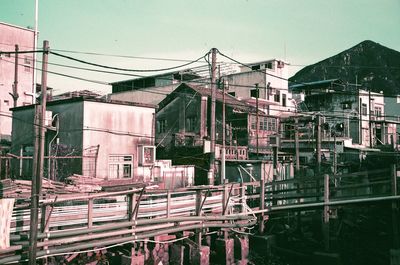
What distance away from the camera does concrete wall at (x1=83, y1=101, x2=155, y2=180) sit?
2783 cm

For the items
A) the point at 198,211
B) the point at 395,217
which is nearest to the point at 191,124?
the point at 395,217

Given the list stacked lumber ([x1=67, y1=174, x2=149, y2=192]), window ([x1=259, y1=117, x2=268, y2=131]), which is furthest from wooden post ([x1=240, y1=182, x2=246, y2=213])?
window ([x1=259, y1=117, x2=268, y2=131])

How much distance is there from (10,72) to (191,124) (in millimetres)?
23446

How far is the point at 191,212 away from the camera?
53.9ft

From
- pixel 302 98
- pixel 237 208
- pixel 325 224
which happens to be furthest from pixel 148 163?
pixel 302 98

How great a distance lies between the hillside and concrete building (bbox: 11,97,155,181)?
100214mm

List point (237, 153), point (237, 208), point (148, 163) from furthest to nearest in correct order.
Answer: point (237, 153)
point (148, 163)
point (237, 208)

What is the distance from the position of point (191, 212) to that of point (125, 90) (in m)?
49.3

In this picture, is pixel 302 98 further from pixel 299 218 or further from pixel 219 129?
pixel 299 218

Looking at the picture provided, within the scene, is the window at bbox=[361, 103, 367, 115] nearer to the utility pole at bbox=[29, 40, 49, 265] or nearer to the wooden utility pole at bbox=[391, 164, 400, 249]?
the wooden utility pole at bbox=[391, 164, 400, 249]

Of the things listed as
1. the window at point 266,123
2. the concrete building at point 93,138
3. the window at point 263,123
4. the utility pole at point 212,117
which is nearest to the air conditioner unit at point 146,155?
the concrete building at point 93,138

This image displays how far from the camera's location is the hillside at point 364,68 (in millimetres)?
118875

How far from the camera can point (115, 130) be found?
29266mm

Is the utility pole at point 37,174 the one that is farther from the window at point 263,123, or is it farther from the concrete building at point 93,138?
the window at point 263,123
